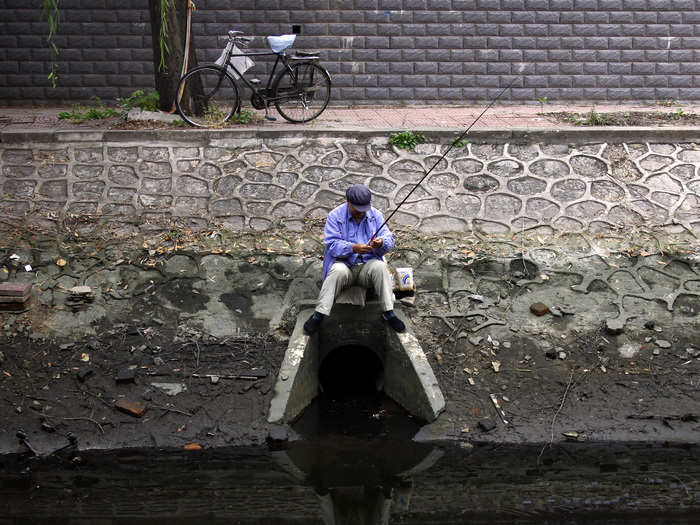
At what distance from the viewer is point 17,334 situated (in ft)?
23.5

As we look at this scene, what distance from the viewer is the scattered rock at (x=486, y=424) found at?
637cm

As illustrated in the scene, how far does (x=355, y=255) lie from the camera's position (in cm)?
661

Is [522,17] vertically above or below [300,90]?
above

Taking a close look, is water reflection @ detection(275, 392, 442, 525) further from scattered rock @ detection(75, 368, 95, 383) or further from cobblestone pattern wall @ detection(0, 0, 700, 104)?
cobblestone pattern wall @ detection(0, 0, 700, 104)

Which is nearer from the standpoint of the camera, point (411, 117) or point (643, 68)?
point (411, 117)

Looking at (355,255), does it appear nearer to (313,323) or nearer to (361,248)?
(361,248)

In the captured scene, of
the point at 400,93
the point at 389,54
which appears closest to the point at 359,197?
the point at 400,93

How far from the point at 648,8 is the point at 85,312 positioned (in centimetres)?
970

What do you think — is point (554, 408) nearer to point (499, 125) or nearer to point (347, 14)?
point (499, 125)

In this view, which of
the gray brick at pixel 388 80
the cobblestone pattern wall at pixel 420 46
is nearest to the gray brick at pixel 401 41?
the cobblestone pattern wall at pixel 420 46

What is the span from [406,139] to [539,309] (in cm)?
315

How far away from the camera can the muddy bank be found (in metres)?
6.43

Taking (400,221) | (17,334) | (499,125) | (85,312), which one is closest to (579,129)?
(499,125)

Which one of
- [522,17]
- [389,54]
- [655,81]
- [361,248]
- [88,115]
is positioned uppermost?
[522,17]
